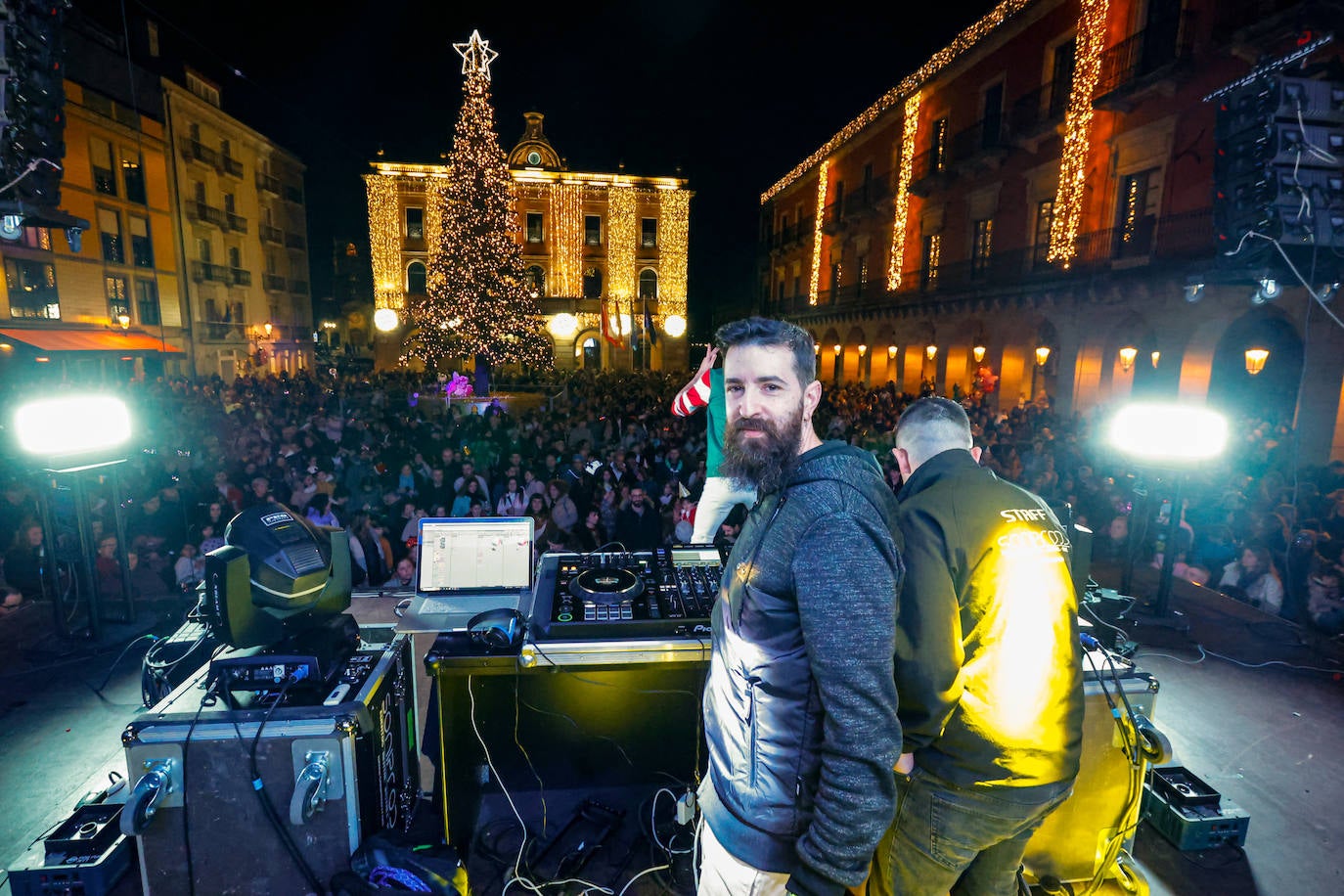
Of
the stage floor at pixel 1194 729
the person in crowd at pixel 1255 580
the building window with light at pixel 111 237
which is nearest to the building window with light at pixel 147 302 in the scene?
the building window with light at pixel 111 237

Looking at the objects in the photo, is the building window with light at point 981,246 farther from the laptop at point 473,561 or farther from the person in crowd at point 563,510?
the laptop at point 473,561

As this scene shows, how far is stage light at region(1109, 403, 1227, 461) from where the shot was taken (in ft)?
17.9

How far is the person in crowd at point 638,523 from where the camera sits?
23.9 feet

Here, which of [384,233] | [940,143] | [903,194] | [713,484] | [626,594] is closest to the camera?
[626,594]

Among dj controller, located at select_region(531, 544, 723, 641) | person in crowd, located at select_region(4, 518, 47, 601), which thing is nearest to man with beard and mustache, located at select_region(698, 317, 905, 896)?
dj controller, located at select_region(531, 544, 723, 641)

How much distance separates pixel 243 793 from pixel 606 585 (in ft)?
5.40

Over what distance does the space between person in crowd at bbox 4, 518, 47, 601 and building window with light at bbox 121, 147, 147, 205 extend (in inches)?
999

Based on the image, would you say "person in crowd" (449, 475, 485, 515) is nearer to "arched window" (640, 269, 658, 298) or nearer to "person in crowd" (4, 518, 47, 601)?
"person in crowd" (4, 518, 47, 601)

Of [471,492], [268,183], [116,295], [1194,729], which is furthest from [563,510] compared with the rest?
[268,183]

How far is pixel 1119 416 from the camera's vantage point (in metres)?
6.23

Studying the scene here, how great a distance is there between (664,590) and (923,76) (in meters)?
26.9

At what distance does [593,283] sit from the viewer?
38719 millimetres

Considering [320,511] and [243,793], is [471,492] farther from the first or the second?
[243,793]

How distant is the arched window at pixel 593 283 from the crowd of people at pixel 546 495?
1035 inches
